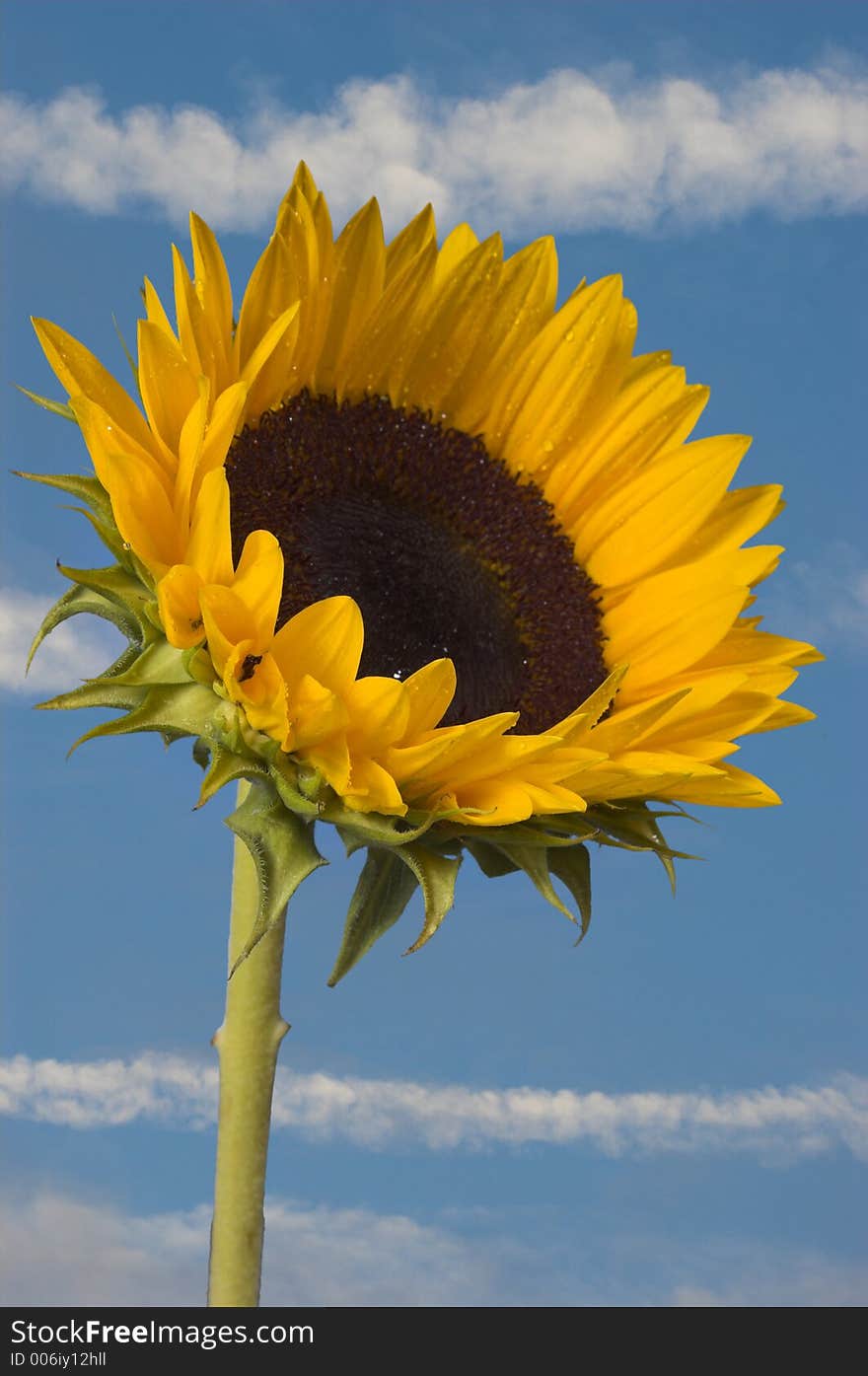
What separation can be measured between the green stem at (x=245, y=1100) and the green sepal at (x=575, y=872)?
0.67m

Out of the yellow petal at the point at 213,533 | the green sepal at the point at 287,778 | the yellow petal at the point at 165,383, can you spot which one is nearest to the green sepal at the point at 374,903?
the green sepal at the point at 287,778

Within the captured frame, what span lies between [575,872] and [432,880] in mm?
442

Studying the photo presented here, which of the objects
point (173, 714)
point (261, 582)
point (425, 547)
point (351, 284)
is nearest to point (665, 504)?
point (425, 547)

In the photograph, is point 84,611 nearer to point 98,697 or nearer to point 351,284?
→ point 98,697

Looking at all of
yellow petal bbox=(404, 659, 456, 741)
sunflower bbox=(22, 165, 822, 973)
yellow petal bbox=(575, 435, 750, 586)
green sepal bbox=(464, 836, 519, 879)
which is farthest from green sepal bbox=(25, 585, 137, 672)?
yellow petal bbox=(575, 435, 750, 586)

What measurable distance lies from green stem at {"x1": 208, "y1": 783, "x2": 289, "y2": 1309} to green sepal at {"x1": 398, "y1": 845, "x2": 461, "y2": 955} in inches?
25.1

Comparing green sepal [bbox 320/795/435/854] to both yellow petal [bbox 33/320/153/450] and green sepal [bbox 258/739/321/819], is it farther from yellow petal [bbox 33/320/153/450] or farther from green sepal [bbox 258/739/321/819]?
yellow petal [bbox 33/320/153/450]

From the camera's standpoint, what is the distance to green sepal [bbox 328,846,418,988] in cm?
354

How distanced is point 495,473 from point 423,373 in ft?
1.01

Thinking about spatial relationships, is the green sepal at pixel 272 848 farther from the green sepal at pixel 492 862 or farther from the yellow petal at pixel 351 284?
the yellow petal at pixel 351 284

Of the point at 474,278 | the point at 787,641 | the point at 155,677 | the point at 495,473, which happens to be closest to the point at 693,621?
the point at 787,641

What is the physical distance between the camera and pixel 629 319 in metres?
4.34

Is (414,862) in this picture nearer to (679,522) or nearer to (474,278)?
(679,522)

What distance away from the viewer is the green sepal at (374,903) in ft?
11.6
